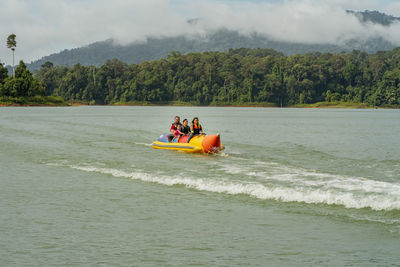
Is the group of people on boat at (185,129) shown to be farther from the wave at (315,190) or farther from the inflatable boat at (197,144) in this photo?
the wave at (315,190)

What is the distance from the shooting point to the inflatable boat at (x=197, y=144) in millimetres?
22330

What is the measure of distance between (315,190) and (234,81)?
5856 inches

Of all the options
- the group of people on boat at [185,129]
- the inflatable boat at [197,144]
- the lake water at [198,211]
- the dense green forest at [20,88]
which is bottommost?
the lake water at [198,211]

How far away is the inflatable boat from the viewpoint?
22.3 meters

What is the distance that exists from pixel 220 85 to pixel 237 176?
153 meters

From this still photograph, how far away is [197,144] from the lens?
2286 centimetres

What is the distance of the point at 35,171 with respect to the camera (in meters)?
17.0

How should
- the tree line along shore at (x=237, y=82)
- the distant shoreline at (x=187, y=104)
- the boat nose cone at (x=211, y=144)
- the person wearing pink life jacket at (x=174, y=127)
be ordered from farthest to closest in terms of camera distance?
1. the tree line along shore at (x=237, y=82)
2. the distant shoreline at (x=187, y=104)
3. the person wearing pink life jacket at (x=174, y=127)
4. the boat nose cone at (x=211, y=144)

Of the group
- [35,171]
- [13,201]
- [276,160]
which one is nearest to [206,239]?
[13,201]

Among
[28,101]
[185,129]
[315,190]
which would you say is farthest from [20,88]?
[315,190]

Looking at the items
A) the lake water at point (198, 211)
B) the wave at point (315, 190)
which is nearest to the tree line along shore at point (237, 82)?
the lake water at point (198, 211)

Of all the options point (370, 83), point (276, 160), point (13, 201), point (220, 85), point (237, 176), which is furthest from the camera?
point (220, 85)

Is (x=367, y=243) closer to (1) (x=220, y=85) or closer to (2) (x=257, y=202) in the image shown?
(2) (x=257, y=202)

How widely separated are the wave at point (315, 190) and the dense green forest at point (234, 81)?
5430 inches
